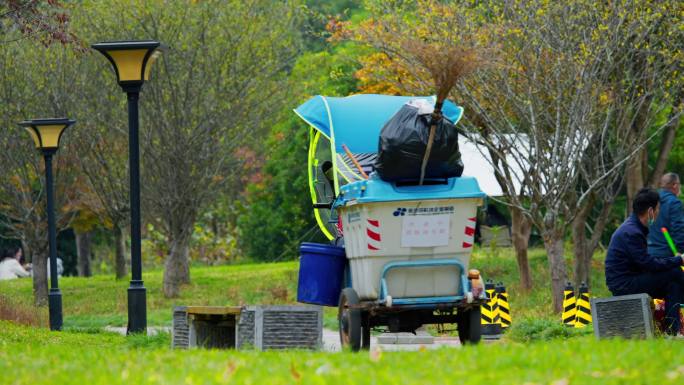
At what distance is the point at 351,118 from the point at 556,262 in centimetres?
959

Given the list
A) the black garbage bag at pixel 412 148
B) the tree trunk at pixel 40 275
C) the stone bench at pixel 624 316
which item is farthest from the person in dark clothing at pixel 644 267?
the tree trunk at pixel 40 275

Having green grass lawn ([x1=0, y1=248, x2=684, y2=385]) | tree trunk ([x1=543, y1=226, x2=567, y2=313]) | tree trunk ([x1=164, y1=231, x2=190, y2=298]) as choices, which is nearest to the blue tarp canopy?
green grass lawn ([x1=0, y1=248, x2=684, y2=385])

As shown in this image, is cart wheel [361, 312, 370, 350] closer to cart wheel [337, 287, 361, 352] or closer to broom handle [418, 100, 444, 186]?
cart wheel [337, 287, 361, 352]

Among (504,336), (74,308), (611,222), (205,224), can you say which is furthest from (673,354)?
(205,224)

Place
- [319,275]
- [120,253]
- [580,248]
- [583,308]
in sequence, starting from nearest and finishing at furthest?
[319,275] → [583,308] → [580,248] → [120,253]

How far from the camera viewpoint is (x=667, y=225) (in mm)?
14734

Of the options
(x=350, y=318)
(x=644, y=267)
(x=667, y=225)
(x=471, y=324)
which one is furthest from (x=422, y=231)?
(x=667, y=225)

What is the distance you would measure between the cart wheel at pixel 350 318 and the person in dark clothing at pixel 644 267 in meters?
2.83

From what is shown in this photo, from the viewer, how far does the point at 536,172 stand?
78.1 ft

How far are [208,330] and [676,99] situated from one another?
15.4 meters

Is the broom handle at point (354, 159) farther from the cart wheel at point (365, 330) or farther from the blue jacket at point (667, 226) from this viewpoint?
the blue jacket at point (667, 226)

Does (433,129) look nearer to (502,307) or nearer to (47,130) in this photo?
(502,307)

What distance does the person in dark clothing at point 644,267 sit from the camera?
13.2 metres

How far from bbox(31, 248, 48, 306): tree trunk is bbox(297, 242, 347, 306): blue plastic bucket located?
870 inches
